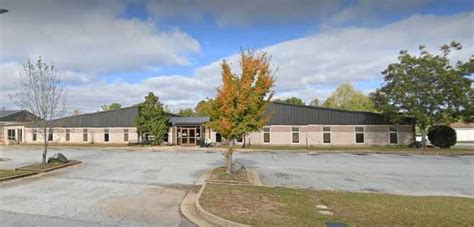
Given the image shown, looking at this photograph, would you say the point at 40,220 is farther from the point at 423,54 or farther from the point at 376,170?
the point at 423,54

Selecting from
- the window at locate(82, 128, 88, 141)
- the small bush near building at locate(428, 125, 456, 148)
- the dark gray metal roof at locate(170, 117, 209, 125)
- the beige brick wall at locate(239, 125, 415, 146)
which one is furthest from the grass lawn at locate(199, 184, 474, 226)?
the window at locate(82, 128, 88, 141)

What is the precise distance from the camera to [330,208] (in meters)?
7.98

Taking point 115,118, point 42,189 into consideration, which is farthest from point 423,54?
point 115,118

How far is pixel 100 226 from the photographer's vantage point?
6.92m

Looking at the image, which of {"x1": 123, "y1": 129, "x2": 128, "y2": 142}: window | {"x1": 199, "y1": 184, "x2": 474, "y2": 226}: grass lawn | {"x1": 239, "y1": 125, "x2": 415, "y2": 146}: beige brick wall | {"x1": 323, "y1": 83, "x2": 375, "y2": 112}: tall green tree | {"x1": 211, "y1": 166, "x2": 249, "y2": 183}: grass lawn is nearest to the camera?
{"x1": 199, "y1": 184, "x2": 474, "y2": 226}: grass lawn

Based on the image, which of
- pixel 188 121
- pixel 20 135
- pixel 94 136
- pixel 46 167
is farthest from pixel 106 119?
pixel 46 167

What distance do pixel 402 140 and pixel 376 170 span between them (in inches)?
810

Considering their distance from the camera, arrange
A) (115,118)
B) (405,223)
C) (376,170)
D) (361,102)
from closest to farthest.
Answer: (405,223)
(376,170)
(115,118)
(361,102)

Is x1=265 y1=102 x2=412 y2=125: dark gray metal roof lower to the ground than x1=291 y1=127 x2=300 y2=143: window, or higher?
higher

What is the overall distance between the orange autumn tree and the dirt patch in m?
4.22

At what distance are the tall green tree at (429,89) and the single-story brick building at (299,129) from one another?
153 inches

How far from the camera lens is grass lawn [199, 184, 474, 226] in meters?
6.80

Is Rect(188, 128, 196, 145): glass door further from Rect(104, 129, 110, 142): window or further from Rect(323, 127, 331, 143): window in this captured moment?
Rect(323, 127, 331, 143): window

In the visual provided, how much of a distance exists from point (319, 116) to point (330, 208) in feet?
96.9
